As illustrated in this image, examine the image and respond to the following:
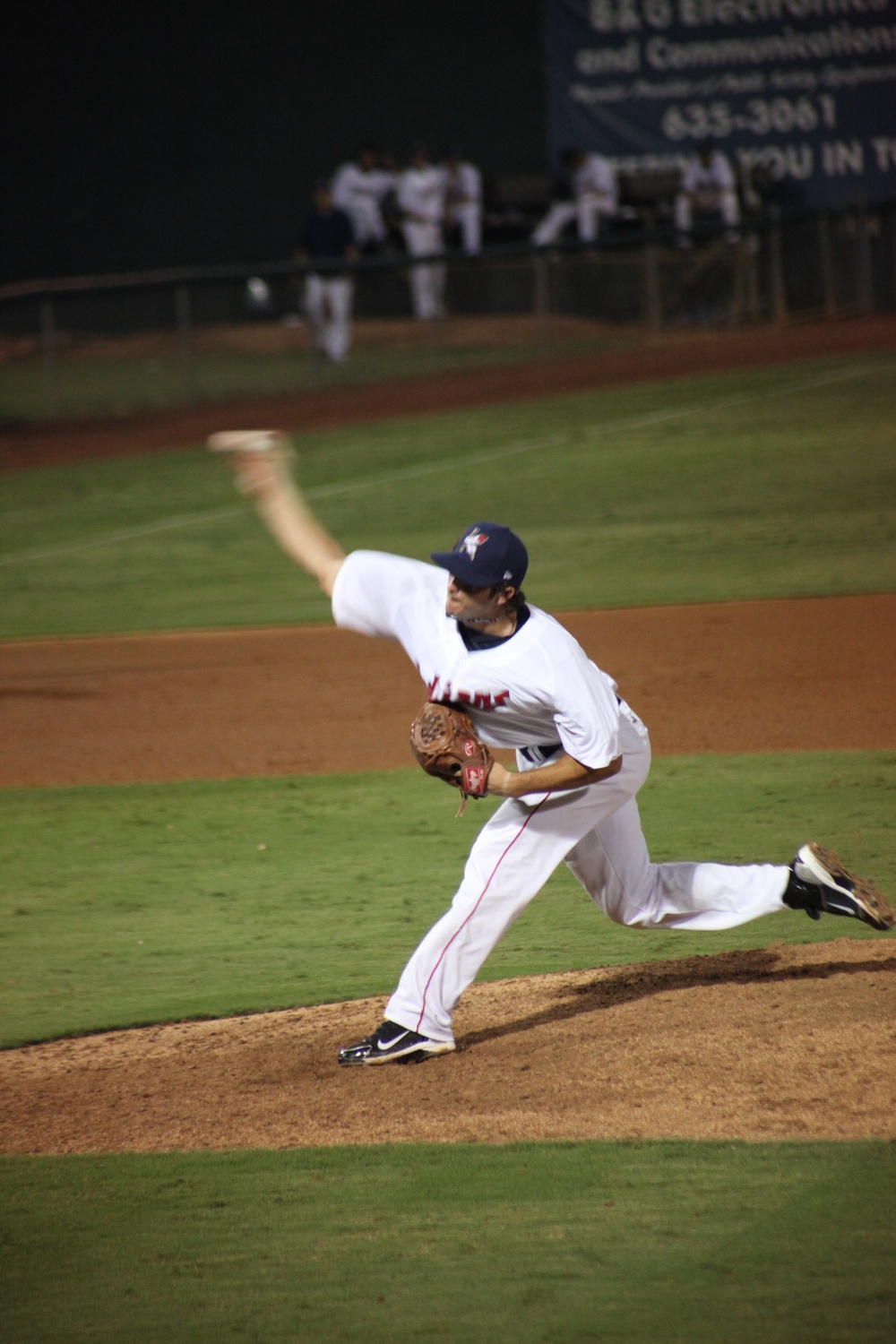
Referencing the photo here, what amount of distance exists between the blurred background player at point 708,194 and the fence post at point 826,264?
2.04m

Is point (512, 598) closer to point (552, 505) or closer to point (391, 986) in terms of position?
point (391, 986)

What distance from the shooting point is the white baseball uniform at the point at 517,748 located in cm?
413

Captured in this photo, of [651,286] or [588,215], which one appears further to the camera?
[588,215]

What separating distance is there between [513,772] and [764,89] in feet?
80.1

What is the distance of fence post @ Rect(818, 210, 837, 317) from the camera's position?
21812mm

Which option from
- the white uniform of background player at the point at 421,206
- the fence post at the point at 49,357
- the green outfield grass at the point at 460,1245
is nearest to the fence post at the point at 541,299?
the white uniform of background player at the point at 421,206

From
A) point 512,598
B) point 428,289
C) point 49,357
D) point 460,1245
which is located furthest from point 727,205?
point 460,1245

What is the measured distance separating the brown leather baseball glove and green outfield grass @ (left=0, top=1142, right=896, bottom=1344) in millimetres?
919

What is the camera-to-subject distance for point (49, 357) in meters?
19.4

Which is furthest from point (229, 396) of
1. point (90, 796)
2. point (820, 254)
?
point (90, 796)

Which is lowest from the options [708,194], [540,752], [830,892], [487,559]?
[830,892]

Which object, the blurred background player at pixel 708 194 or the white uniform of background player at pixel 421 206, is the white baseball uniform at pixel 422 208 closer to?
the white uniform of background player at pixel 421 206

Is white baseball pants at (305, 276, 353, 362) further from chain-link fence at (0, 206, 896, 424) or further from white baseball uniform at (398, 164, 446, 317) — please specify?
white baseball uniform at (398, 164, 446, 317)

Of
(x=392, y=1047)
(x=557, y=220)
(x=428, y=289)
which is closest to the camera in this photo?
(x=392, y=1047)
